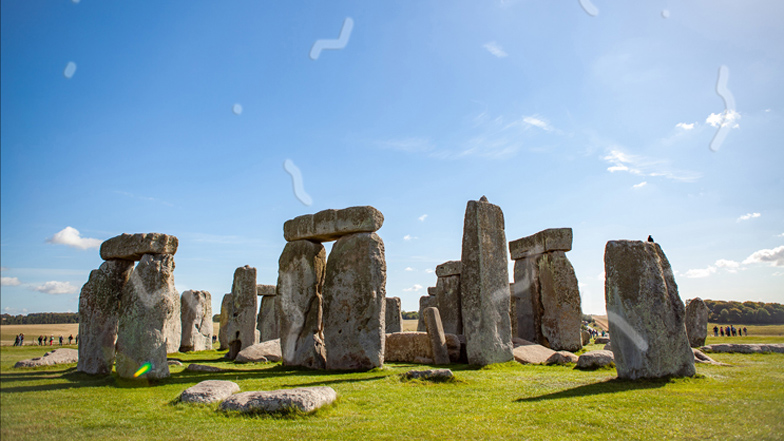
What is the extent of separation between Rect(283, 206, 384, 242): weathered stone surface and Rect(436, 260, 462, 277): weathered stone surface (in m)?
7.62

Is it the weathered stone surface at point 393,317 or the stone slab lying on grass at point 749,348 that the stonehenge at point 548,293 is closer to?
the stone slab lying on grass at point 749,348

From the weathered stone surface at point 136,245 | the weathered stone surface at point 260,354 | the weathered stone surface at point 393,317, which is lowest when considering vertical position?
the weathered stone surface at point 260,354

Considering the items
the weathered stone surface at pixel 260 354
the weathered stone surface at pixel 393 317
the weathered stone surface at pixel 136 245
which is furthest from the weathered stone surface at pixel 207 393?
the weathered stone surface at pixel 393 317

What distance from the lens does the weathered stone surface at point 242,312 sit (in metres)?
15.6

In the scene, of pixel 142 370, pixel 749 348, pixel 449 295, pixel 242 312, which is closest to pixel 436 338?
pixel 142 370

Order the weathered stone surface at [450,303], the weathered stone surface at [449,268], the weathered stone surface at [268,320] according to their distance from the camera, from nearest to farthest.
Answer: the weathered stone surface at [450,303]
the weathered stone surface at [449,268]
the weathered stone surface at [268,320]

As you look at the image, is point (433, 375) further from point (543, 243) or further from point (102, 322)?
point (543, 243)

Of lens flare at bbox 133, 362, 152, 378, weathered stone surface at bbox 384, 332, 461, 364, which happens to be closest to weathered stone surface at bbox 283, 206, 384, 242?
weathered stone surface at bbox 384, 332, 461, 364

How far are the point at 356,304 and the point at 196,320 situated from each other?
1433 cm

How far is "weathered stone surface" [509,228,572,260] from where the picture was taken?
51.3 ft

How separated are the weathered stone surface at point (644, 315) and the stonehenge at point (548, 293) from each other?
8.11m

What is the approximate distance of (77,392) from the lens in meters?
7.17

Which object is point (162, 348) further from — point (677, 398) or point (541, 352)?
point (541, 352)

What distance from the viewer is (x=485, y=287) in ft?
34.7
